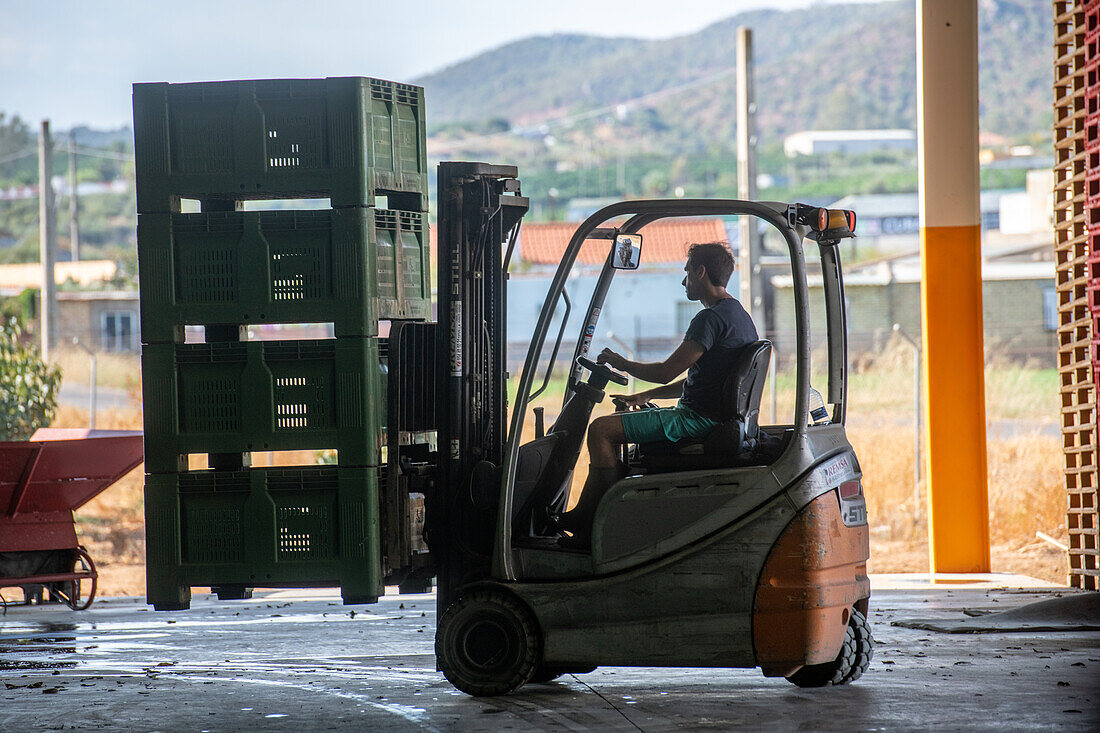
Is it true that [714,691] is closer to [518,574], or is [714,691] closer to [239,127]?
[518,574]

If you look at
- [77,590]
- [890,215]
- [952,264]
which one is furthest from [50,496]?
[890,215]

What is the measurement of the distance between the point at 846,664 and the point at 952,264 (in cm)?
568

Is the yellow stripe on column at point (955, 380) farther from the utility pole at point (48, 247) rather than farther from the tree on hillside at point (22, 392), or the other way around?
the utility pole at point (48, 247)

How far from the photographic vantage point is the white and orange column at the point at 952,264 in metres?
11.8

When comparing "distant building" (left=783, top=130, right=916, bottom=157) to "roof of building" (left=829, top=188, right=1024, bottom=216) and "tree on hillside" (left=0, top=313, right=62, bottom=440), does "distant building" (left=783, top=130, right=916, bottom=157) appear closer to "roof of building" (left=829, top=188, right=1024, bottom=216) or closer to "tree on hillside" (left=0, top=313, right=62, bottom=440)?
"roof of building" (left=829, top=188, right=1024, bottom=216)

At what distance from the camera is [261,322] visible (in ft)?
22.2

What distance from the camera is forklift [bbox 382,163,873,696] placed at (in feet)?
21.1

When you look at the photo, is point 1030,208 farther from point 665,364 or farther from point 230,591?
point 230,591

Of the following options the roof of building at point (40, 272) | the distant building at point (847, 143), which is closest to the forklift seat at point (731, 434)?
the roof of building at point (40, 272)

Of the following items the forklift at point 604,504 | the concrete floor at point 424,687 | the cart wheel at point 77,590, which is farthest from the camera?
the cart wheel at point 77,590

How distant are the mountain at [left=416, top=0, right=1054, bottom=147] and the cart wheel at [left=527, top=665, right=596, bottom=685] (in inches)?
3643

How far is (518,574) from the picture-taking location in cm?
677

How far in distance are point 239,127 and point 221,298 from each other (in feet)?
2.93

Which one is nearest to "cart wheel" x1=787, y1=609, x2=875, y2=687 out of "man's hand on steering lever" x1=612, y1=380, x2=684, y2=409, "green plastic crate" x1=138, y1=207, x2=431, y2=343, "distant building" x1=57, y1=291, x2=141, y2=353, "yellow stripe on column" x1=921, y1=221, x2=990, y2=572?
"man's hand on steering lever" x1=612, y1=380, x2=684, y2=409
